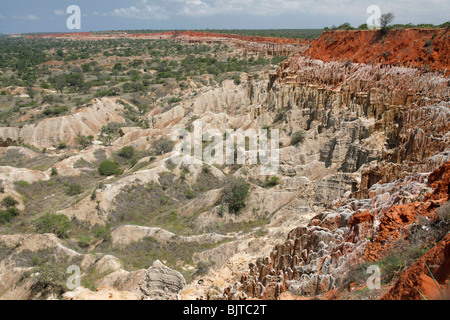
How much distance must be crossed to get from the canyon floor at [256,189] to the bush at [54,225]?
0.09 meters

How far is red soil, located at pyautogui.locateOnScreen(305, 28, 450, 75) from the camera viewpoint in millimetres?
27375

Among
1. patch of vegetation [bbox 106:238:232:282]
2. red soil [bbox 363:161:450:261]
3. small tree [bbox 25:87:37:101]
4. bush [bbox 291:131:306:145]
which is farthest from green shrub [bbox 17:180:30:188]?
small tree [bbox 25:87:37:101]

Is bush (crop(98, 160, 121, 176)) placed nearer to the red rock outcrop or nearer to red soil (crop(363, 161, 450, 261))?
the red rock outcrop

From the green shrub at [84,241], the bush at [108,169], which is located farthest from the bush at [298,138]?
the green shrub at [84,241]

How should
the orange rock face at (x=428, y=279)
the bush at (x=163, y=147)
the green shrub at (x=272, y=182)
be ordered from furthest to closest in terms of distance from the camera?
the bush at (x=163, y=147)
the green shrub at (x=272, y=182)
the orange rock face at (x=428, y=279)

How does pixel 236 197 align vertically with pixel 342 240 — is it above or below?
below

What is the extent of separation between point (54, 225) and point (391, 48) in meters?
32.9

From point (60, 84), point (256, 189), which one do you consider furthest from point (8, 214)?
point (60, 84)

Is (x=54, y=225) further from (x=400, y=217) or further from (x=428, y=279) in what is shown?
(x=428, y=279)

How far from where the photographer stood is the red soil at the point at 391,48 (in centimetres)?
2738

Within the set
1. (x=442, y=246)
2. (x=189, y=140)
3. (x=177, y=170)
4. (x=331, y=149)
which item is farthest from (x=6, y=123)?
(x=442, y=246)

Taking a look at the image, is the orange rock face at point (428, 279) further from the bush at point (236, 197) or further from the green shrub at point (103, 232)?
the green shrub at point (103, 232)

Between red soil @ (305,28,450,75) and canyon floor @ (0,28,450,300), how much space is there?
6.4 inches

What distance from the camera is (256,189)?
20.5m
